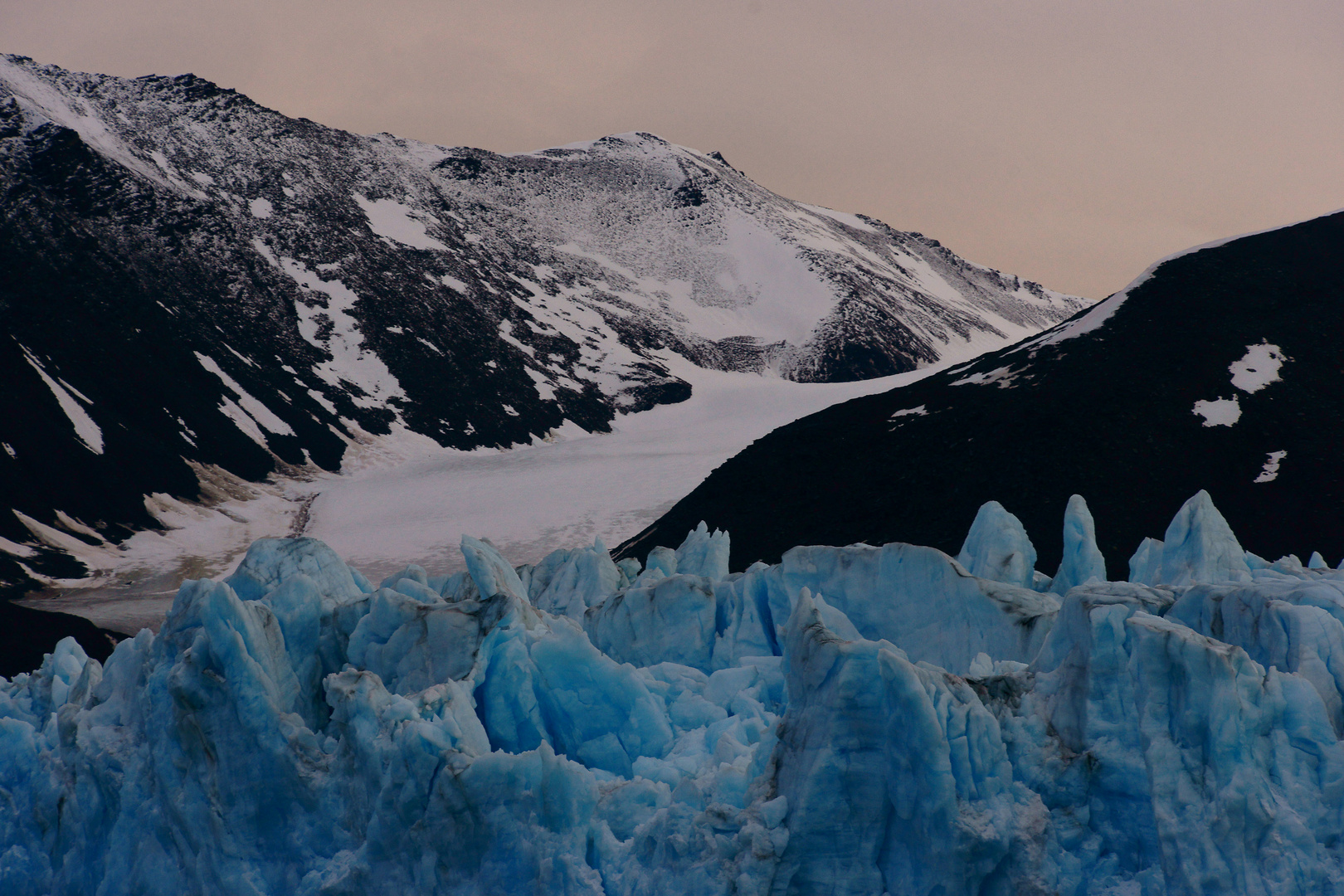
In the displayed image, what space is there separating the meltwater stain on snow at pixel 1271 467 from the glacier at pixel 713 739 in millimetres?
25307

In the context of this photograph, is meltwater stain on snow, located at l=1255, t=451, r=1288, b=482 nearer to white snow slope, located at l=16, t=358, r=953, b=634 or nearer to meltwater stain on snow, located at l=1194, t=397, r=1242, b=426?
meltwater stain on snow, located at l=1194, t=397, r=1242, b=426

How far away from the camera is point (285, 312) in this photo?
126m

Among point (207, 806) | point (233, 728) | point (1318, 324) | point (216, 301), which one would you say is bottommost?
point (207, 806)

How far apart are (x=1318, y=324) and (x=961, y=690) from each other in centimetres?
4795

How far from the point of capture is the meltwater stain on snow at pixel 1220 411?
4719 cm

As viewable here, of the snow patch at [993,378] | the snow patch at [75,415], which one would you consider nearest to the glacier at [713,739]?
the snow patch at [993,378]

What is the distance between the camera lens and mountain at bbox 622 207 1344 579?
1682 inches

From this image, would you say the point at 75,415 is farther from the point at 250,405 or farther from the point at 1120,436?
the point at 1120,436

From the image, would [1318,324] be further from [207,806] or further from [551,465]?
[551,465]

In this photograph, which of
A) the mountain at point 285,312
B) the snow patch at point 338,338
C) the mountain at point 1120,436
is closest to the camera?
the mountain at point 1120,436

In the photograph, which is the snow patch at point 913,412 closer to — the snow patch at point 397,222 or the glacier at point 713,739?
the glacier at point 713,739

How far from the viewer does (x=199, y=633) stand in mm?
16344

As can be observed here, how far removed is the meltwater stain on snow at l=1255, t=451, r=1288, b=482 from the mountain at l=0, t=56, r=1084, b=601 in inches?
2598

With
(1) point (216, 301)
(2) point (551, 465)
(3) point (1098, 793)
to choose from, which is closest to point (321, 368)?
(1) point (216, 301)
